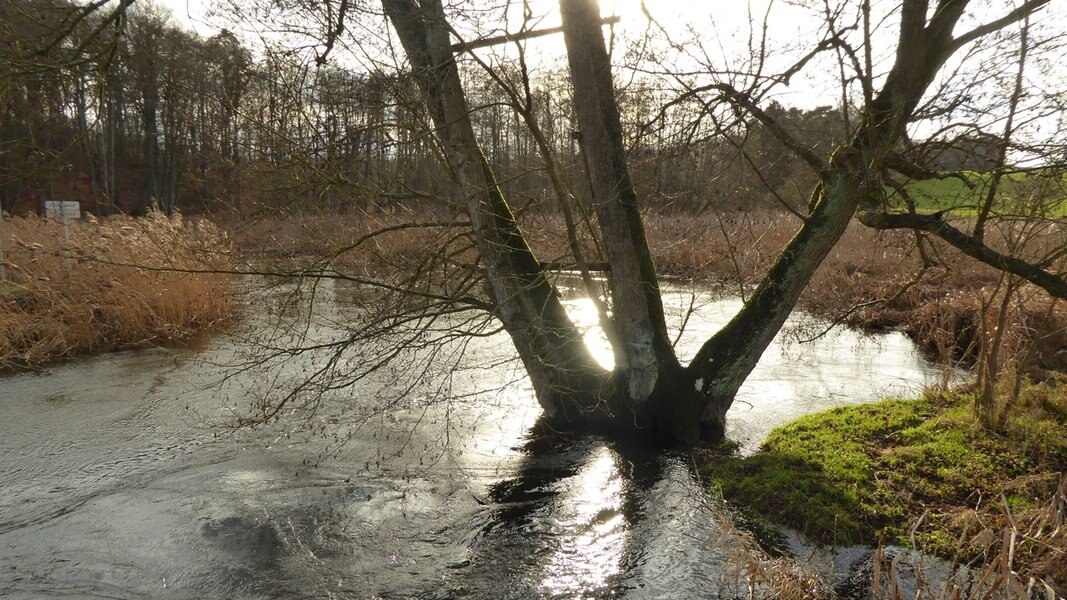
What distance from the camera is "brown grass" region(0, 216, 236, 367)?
9.86 metres

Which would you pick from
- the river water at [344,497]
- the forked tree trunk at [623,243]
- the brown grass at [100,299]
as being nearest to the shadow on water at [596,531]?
the river water at [344,497]

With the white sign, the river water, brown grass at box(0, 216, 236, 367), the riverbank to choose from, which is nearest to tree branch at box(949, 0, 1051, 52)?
the riverbank

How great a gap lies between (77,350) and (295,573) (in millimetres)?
7412

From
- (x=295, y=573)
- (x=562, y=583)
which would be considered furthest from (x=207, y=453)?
(x=562, y=583)

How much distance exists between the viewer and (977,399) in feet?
21.2

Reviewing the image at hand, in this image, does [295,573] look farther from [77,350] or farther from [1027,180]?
[77,350]

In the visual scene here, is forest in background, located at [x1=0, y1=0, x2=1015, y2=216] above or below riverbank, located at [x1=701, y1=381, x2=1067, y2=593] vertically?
above

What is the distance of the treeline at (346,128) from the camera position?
5824mm

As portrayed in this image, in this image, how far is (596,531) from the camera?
17.0ft

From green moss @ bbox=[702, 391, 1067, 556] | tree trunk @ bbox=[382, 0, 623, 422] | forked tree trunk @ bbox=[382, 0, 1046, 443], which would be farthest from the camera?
tree trunk @ bbox=[382, 0, 623, 422]

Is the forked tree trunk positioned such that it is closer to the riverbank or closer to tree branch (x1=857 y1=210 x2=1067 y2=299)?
tree branch (x1=857 y1=210 x2=1067 y2=299)

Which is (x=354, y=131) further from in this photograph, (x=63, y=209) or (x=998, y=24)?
(x=63, y=209)

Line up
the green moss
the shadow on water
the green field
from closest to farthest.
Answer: the shadow on water < the green moss < the green field

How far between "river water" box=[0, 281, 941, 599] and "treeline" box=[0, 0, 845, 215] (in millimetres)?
1449
